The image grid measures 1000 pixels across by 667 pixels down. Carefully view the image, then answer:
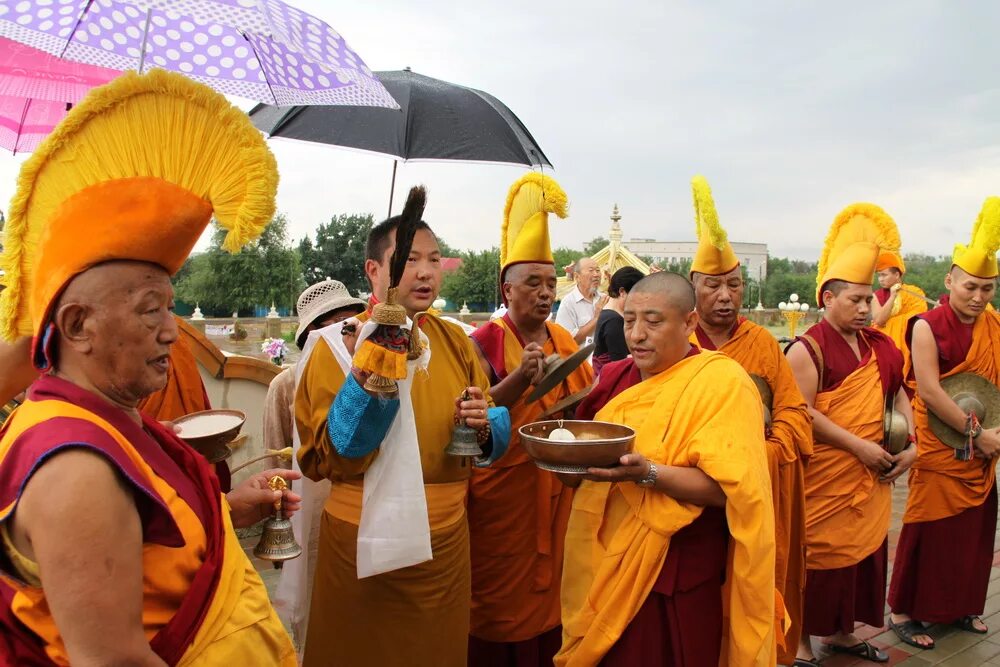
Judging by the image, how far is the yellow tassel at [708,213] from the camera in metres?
4.33

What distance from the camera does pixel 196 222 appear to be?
1.74 metres

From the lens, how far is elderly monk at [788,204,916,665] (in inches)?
182

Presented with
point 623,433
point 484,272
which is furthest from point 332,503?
point 484,272

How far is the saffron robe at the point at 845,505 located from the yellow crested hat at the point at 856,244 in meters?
Result: 0.41

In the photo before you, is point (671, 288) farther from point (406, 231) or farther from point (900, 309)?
point (900, 309)

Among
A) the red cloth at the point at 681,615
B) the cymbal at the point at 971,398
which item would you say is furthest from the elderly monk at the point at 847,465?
the red cloth at the point at 681,615

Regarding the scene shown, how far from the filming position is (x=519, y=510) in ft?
13.4

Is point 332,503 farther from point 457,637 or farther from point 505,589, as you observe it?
point 505,589

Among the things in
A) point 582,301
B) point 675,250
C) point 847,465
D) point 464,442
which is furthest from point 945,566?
point 675,250

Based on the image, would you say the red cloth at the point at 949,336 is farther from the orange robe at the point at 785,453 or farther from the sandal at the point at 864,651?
the sandal at the point at 864,651

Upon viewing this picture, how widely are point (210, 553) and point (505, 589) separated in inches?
101

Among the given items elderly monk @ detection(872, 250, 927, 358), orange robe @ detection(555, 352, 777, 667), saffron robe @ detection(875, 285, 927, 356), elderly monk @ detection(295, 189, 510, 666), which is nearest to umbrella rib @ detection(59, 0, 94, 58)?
elderly monk @ detection(295, 189, 510, 666)

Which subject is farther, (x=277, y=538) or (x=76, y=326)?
(x=277, y=538)

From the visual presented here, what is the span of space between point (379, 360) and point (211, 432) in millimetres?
894
